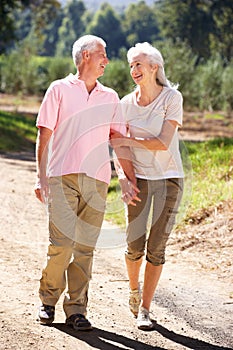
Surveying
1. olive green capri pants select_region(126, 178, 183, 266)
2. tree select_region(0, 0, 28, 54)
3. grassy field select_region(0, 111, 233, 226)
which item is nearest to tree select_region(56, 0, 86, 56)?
tree select_region(0, 0, 28, 54)

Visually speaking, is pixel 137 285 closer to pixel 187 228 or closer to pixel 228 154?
pixel 187 228

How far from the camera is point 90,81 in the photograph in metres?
5.92

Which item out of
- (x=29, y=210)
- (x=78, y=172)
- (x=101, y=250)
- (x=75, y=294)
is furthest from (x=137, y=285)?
(x=29, y=210)

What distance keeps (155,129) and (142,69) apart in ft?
1.46

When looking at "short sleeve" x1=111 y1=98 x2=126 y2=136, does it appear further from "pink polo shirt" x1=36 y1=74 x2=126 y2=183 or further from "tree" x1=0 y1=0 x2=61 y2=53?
"tree" x1=0 y1=0 x2=61 y2=53

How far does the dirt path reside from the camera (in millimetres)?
5703

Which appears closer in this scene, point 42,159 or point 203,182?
point 42,159

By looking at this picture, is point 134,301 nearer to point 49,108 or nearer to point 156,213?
point 156,213

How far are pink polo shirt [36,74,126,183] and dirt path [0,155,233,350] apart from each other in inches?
42.7

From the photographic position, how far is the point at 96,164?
5.97m

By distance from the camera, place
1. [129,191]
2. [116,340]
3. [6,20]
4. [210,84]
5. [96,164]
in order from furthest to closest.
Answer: [210,84] < [6,20] < [129,191] < [96,164] < [116,340]

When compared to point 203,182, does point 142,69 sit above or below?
above

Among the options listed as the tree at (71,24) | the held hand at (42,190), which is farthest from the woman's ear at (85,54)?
the tree at (71,24)

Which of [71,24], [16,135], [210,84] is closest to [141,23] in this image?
[71,24]
